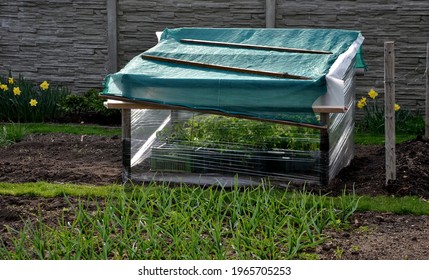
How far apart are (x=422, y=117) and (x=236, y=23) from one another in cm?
262

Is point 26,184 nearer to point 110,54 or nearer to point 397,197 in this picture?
point 397,197

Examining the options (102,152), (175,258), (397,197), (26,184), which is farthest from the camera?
(102,152)

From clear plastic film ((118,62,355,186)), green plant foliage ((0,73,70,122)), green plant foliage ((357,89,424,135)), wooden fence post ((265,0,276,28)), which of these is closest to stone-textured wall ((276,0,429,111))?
green plant foliage ((357,89,424,135))

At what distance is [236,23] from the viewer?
1167 centimetres

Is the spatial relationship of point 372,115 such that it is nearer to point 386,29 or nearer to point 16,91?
point 386,29

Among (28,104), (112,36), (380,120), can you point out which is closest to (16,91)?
(28,104)

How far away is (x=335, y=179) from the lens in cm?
804

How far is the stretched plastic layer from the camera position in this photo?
761 cm

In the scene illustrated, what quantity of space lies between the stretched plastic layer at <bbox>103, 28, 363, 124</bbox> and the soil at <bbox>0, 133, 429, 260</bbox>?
0.81 m

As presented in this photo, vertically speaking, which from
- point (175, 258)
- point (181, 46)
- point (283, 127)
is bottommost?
point (175, 258)

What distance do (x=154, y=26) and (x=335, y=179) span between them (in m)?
4.65

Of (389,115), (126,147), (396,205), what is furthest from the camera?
(126,147)

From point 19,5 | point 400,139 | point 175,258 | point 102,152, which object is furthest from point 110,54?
point 175,258

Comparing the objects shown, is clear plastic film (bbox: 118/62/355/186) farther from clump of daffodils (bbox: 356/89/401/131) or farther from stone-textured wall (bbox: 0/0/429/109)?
stone-textured wall (bbox: 0/0/429/109)
